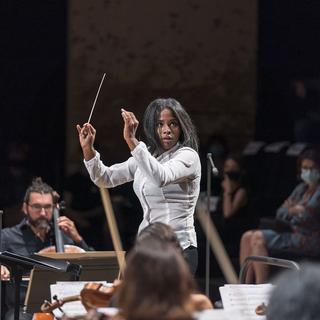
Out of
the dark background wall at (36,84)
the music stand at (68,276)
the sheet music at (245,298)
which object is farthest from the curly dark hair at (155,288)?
the dark background wall at (36,84)

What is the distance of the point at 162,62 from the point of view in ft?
37.7

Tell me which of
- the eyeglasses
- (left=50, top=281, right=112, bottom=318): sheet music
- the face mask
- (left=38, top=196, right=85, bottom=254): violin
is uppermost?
the face mask

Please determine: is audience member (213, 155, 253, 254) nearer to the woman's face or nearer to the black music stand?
the black music stand

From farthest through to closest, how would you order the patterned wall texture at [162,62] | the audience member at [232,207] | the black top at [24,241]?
the patterned wall texture at [162,62], the audience member at [232,207], the black top at [24,241]

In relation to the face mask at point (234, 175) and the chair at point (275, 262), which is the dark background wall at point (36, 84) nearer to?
the face mask at point (234, 175)

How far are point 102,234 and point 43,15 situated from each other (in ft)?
6.71

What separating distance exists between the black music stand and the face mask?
14.0 ft

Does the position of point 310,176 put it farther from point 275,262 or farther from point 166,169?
point 166,169

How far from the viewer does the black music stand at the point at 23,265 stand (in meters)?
6.22

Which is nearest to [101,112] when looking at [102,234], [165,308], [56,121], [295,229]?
[56,121]

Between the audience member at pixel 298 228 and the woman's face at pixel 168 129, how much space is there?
3740 mm

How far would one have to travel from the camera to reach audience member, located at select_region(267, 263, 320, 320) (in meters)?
3.42

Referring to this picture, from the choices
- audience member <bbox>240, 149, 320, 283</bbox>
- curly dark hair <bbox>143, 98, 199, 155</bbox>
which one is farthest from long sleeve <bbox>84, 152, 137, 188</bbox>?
audience member <bbox>240, 149, 320, 283</bbox>

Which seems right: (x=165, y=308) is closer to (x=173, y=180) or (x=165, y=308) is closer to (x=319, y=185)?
(x=173, y=180)
